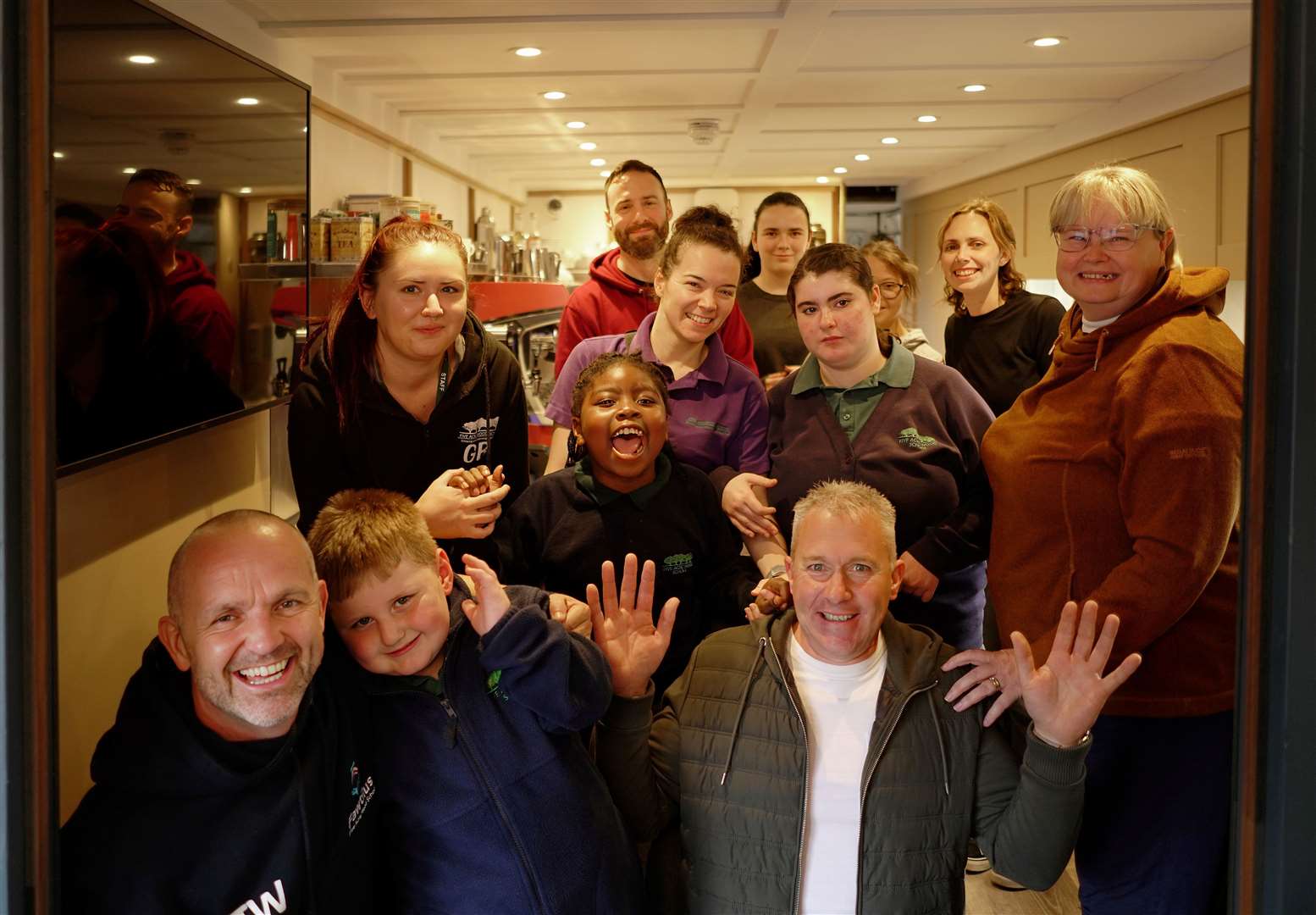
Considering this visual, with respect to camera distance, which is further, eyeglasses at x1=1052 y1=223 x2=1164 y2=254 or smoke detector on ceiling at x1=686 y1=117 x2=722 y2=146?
smoke detector on ceiling at x1=686 y1=117 x2=722 y2=146

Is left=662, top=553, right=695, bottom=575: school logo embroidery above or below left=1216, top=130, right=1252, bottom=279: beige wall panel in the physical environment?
below

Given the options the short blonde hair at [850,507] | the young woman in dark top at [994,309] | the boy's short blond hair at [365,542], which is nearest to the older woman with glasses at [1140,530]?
the short blonde hair at [850,507]

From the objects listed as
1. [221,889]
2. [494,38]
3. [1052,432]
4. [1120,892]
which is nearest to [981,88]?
[494,38]

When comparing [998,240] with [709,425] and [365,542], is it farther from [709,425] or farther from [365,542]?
[365,542]

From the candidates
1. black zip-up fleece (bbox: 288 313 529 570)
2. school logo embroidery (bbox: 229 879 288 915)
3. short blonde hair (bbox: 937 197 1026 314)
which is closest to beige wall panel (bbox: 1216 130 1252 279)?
short blonde hair (bbox: 937 197 1026 314)

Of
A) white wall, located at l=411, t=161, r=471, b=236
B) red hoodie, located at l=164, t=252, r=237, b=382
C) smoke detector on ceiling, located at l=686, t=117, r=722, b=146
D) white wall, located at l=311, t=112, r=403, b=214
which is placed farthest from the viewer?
white wall, located at l=411, t=161, r=471, b=236

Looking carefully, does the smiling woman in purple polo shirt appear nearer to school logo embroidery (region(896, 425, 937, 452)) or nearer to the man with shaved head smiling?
school logo embroidery (region(896, 425, 937, 452))

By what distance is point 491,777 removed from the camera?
4.98 ft

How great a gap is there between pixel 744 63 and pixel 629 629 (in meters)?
3.10

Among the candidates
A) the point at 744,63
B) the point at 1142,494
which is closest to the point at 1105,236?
the point at 1142,494

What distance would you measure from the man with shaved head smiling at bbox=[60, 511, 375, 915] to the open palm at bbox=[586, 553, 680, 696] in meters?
0.39

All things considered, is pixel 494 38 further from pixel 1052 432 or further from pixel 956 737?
pixel 956 737

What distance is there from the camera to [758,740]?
1623mm

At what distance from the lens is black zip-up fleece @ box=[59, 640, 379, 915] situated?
1.22m
